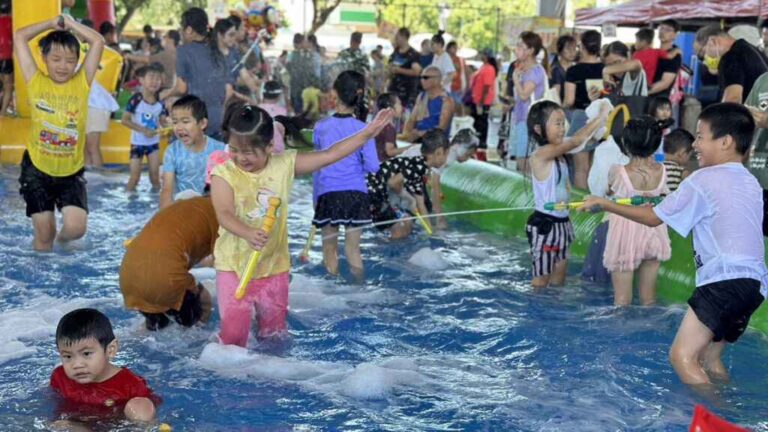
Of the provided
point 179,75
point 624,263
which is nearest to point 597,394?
Result: point 624,263

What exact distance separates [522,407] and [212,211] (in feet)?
6.01

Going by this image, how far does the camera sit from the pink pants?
493 cm

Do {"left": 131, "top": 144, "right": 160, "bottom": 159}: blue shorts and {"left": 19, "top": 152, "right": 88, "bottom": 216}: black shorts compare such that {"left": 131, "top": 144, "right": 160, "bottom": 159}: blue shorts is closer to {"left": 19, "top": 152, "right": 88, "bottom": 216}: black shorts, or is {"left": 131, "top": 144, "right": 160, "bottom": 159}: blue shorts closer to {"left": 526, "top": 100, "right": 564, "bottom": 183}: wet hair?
{"left": 19, "top": 152, "right": 88, "bottom": 216}: black shorts

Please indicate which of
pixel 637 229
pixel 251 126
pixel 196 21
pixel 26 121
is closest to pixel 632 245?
pixel 637 229

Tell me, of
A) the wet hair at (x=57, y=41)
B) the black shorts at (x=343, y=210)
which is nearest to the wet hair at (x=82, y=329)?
the wet hair at (x=57, y=41)

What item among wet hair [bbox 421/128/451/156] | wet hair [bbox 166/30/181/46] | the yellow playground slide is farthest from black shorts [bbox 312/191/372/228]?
wet hair [bbox 166/30/181/46]

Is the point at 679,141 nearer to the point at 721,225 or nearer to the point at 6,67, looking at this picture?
the point at 721,225

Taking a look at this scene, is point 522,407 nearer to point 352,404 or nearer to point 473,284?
point 352,404

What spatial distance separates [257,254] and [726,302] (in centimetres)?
212

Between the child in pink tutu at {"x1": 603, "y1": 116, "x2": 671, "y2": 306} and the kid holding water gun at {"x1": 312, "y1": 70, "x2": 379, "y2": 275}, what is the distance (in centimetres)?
169

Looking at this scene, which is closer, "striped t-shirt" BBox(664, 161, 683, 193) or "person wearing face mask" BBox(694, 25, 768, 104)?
"striped t-shirt" BBox(664, 161, 683, 193)

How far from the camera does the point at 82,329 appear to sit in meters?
3.90

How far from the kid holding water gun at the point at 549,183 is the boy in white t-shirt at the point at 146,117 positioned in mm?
4343

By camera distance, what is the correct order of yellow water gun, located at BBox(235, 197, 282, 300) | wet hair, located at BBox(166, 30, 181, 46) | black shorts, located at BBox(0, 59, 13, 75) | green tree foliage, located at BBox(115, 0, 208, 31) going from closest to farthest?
yellow water gun, located at BBox(235, 197, 282, 300)
black shorts, located at BBox(0, 59, 13, 75)
wet hair, located at BBox(166, 30, 181, 46)
green tree foliage, located at BBox(115, 0, 208, 31)
